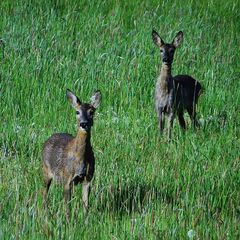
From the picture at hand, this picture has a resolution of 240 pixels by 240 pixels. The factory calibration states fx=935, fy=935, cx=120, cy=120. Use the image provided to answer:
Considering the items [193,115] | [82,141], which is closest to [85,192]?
[82,141]

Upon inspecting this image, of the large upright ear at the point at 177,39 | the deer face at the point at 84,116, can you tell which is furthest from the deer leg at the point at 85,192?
the large upright ear at the point at 177,39

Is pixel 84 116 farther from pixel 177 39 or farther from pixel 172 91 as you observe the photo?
pixel 177 39

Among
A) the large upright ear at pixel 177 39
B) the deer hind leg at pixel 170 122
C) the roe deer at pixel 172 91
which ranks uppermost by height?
the large upright ear at pixel 177 39

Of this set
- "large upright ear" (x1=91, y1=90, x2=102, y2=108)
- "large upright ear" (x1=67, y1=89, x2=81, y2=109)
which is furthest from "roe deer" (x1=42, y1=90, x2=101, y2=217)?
"large upright ear" (x1=91, y1=90, x2=102, y2=108)

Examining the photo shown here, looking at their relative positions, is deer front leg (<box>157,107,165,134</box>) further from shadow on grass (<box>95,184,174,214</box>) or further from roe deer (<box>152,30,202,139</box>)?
shadow on grass (<box>95,184,174,214</box>)

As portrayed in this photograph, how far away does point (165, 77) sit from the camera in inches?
450

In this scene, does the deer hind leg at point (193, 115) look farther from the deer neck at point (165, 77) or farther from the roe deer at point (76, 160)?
the roe deer at point (76, 160)

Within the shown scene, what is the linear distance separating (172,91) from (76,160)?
11.9ft

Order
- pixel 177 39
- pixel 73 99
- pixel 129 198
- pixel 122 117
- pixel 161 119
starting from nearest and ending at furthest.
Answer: pixel 129 198, pixel 73 99, pixel 122 117, pixel 161 119, pixel 177 39

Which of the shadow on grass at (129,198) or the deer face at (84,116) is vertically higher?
the deer face at (84,116)

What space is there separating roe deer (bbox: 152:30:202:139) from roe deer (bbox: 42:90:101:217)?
2764 millimetres

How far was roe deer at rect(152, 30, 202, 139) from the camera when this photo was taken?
37.0 feet

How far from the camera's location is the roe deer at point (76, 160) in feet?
26.1

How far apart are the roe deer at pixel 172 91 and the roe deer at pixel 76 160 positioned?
9.07 feet
